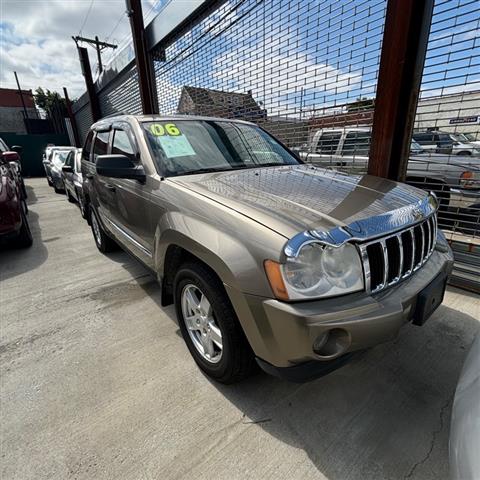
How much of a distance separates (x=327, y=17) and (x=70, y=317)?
198 inches

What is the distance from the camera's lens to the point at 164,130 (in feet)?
8.43

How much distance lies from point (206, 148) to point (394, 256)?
5.50ft

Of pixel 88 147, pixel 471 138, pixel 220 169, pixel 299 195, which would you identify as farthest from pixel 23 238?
pixel 471 138

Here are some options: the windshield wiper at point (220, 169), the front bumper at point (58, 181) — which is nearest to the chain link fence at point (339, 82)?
the windshield wiper at point (220, 169)

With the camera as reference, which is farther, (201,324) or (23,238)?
(23,238)

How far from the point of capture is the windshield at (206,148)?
2355 millimetres

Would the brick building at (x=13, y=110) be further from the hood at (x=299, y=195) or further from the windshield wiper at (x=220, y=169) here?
the hood at (x=299, y=195)

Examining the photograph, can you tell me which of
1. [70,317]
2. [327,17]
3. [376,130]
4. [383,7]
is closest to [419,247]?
[376,130]

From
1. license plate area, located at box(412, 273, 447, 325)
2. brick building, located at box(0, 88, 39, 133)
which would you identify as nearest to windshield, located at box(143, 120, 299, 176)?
license plate area, located at box(412, 273, 447, 325)

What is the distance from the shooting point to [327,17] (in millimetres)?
A: 4309

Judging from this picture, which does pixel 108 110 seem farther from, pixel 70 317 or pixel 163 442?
pixel 163 442

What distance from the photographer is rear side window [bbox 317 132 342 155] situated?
15.3ft

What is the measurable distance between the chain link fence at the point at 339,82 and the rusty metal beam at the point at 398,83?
113 millimetres

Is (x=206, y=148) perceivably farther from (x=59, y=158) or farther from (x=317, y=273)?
(x=59, y=158)
